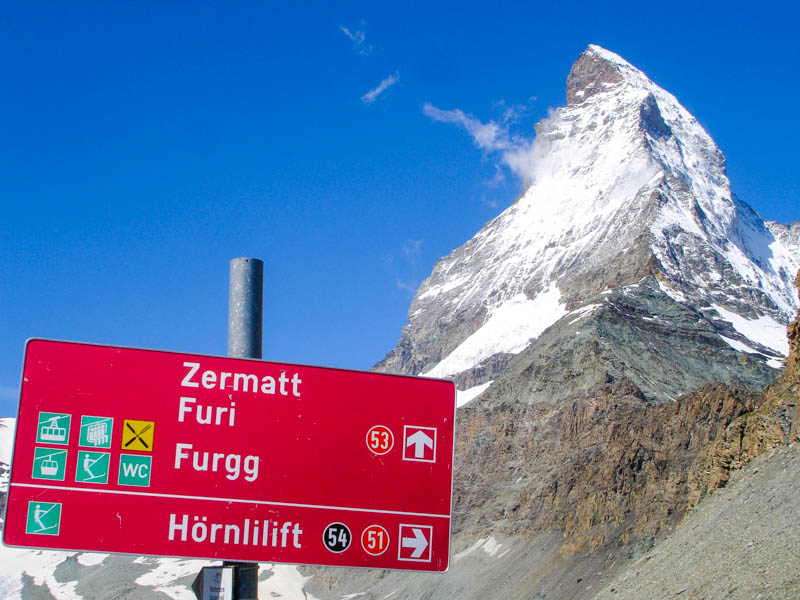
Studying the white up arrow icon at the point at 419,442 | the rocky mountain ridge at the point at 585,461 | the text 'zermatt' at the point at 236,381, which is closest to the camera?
the text 'zermatt' at the point at 236,381

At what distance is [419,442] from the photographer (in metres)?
7.87

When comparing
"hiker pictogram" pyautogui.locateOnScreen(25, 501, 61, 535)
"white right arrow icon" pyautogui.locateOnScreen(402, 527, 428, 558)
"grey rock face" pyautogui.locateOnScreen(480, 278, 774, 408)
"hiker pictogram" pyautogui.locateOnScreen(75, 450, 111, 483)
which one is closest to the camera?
"hiker pictogram" pyautogui.locateOnScreen(25, 501, 61, 535)

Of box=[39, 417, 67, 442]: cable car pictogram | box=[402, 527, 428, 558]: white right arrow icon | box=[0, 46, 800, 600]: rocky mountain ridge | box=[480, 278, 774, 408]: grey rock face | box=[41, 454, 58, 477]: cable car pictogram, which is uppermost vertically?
box=[480, 278, 774, 408]: grey rock face

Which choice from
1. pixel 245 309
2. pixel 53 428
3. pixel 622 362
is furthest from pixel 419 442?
pixel 622 362

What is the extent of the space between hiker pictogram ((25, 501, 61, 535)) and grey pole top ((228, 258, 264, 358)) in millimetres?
1489

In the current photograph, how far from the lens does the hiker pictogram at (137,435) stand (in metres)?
7.27

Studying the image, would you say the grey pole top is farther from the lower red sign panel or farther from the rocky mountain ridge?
the rocky mountain ridge

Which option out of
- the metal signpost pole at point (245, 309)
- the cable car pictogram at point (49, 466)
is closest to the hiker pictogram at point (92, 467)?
the cable car pictogram at point (49, 466)

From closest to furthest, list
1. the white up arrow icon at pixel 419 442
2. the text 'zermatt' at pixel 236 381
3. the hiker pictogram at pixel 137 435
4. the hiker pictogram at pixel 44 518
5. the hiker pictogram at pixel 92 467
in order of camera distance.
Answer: the hiker pictogram at pixel 44 518, the hiker pictogram at pixel 92 467, the hiker pictogram at pixel 137 435, the text 'zermatt' at pixel 236 381, the white up arrow icon at pixel 419 442

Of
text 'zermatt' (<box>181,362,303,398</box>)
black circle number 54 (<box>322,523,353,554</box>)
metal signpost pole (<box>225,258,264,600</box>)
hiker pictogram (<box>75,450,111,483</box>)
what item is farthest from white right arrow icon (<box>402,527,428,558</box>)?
hiker pictogram (<box>75,450,111,483</box>)

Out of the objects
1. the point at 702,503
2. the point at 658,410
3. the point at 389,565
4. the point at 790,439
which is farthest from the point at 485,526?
the point at 389,565

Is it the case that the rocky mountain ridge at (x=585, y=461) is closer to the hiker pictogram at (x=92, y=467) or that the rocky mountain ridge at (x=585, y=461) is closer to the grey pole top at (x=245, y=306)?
the grey pole top at (x=245, y=306)

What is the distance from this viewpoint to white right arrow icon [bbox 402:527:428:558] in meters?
7.68

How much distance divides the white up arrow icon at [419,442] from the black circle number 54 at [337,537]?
716mm
